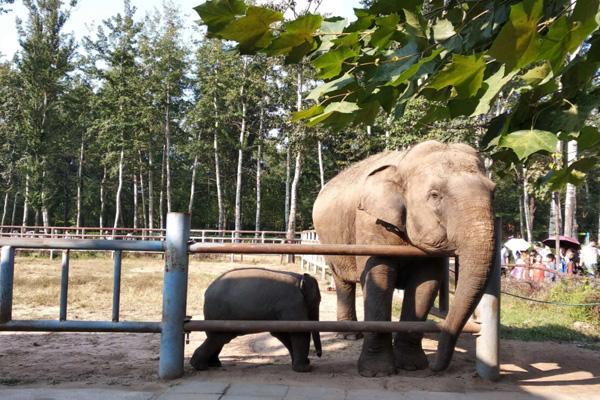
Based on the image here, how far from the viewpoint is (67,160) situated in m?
48.1

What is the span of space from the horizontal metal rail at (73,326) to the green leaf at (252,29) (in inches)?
98.4

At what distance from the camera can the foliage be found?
150 centimetres

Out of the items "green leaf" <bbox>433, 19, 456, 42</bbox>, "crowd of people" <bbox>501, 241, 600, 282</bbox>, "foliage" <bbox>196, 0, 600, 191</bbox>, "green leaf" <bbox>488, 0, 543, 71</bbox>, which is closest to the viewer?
"green leaf" <bbox>488, 0, 543, 71</bbox>

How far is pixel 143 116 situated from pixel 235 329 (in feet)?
105

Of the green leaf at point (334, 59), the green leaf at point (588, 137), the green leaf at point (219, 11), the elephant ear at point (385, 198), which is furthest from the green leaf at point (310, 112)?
the elephant ear at point (385, 198)

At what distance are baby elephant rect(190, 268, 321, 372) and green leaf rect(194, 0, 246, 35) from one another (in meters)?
2.84

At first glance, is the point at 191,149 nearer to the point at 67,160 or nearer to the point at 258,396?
the point at 67,160

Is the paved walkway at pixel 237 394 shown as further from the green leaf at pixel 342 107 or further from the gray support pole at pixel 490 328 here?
the green leaf at pixel 342 107

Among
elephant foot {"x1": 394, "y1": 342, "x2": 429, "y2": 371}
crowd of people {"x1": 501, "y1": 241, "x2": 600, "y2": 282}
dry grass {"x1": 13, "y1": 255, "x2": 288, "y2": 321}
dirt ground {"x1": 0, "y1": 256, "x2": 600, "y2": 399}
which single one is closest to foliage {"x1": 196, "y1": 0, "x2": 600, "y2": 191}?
dirt ground {"x1": 0, "y1": 256, "x2": 600, "y2": 399}

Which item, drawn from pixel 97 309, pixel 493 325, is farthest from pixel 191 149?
pixel 493 325

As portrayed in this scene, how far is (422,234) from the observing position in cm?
408

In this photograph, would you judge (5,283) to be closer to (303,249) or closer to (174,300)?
(174,300)

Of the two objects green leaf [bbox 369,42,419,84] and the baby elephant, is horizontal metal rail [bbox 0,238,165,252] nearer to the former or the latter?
the baby elephant

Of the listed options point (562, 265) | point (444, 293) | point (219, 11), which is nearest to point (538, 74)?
point (219, 11)
